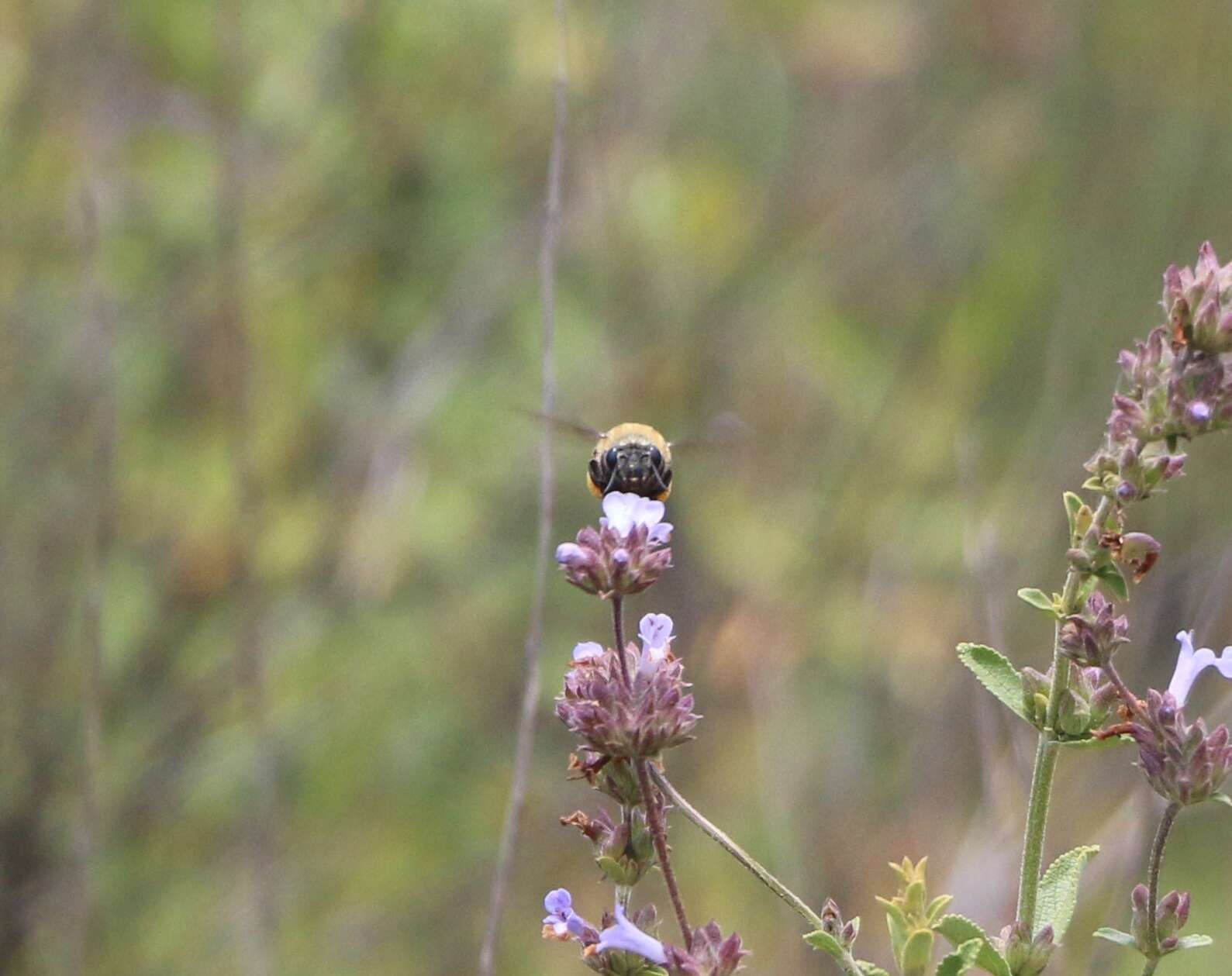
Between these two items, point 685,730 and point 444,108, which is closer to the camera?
point 685,730

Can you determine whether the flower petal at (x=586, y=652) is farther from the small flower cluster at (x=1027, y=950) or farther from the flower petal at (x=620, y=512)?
the small flower cluster at (x=1027, y=950)

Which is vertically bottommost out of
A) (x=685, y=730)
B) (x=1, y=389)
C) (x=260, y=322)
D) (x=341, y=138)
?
(x=685, y=730)

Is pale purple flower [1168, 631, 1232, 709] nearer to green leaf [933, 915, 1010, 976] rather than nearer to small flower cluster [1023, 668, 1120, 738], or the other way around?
small flower cluster [1023, 668, 1120, 738]

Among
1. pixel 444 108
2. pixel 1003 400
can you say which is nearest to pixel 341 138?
pixel 444 108

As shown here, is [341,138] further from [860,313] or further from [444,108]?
[860,313]

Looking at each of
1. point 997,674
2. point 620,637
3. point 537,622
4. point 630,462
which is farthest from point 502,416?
point 620,637
